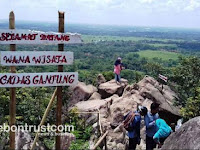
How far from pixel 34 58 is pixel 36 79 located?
44cm

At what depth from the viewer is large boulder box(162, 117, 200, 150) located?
570 cm

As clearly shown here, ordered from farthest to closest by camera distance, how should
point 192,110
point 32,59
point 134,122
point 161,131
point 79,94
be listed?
point 79,94
point 192,110
point 134,122
point 161,131
point 32,59

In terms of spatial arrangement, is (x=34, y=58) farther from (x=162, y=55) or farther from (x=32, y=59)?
(x=162, y=55)

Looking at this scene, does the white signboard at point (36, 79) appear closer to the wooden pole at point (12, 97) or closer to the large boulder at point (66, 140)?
the wooden pole at point (12, 97)

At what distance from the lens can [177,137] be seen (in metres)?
6.06

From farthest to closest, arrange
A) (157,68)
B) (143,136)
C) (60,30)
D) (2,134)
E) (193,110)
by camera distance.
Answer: (157,68) < (193,110) < (143,136) < (2,134) < (60,30)

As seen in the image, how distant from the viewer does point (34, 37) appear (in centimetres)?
580

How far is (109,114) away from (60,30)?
667cm

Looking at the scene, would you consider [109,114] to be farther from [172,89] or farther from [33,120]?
[172,89]

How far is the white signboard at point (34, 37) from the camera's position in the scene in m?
5.63

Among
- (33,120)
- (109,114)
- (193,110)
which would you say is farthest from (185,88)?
(33,120)

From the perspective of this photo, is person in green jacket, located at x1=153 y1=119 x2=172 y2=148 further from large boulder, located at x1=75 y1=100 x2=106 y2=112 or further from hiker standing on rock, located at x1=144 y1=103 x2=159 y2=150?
large boulder, located at x1=75 y1=100 x2=106 y2=112

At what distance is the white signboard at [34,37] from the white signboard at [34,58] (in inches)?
9.2

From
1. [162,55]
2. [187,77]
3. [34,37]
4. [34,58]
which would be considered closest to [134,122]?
[34,58]
